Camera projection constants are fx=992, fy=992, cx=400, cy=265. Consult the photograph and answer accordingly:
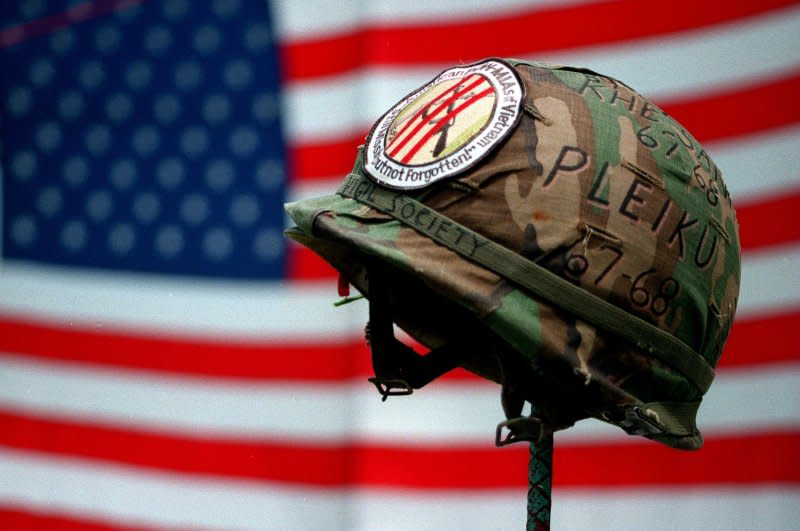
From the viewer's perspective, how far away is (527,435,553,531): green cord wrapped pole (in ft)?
3.58

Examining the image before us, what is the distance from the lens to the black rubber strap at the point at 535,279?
36.4 inches

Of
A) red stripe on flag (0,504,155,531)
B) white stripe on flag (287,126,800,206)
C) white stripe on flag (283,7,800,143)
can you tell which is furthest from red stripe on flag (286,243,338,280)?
white stripe on flag (287,126,800,206)

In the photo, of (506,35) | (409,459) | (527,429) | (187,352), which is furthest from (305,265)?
(527,429)

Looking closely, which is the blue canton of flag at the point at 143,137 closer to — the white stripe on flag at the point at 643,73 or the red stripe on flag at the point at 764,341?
the white stripe on flag at the point at 643,73

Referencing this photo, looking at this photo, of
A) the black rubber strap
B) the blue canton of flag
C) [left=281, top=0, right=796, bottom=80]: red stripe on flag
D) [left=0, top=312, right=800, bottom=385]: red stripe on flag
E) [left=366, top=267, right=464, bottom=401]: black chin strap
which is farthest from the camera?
the blue canton of flag

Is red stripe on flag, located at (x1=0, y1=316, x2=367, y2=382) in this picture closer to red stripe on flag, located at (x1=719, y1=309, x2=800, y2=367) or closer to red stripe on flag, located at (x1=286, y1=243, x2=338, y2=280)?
red stripe on flag, located at (x1=286, y1=243, x2=338, y2=280)

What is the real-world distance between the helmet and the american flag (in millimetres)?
725

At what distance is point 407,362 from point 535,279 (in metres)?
0.20

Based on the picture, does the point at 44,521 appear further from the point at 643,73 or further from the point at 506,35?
the point at 643,73

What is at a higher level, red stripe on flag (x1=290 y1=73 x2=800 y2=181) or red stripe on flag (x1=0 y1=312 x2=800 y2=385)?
red stripe on flag (x1=290 y1=73 x2=800 y2=181)

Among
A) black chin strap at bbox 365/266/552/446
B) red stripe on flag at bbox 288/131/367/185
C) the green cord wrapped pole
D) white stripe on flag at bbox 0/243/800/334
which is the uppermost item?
black chin strap at bbox 365/266/552/446

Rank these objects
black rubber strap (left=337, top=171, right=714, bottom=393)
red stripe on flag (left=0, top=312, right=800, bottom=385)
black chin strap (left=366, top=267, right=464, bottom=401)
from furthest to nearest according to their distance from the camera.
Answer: red stripe on flag (left=0, top=312, right=800, bottom=385) → black chin strap (left=366, top=267, right=464, bottom=401) → black rubber strap (left=337, top=171, right=714, bottom=393)

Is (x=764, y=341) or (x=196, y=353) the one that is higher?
(x=764, y=341)

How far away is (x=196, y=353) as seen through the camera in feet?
7.26
